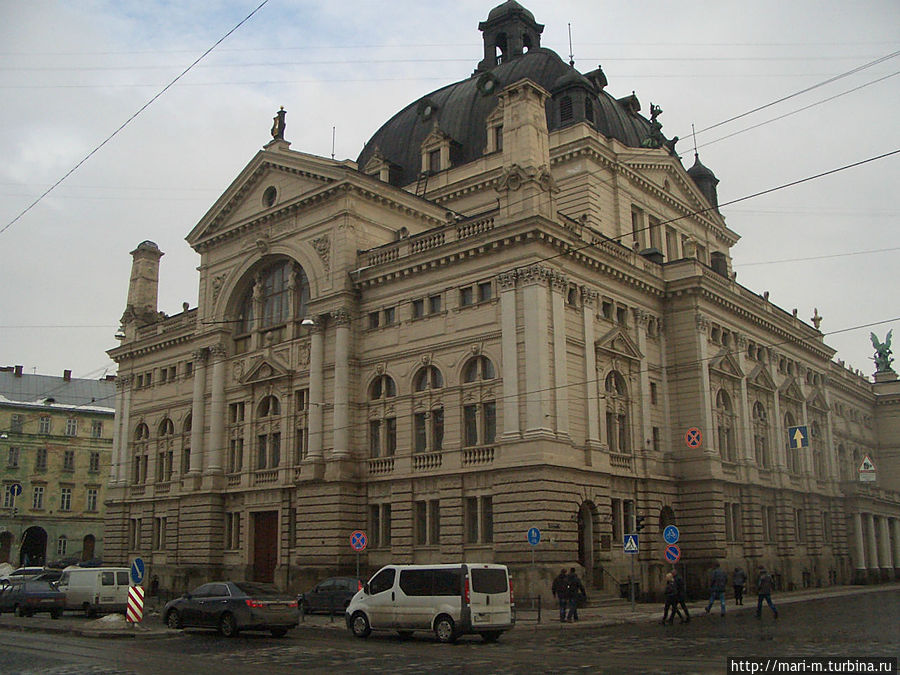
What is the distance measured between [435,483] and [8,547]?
62.0m

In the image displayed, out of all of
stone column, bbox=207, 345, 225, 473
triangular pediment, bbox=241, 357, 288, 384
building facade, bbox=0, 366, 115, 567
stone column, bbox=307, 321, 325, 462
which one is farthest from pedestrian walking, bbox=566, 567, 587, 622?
building facade, bbox=0, 366, 115, 567

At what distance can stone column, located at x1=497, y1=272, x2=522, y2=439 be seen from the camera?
38094 mm

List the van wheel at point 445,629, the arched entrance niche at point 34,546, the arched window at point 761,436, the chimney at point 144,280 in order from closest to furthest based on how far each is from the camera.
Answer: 1. the van wheel at point 445,629
2. the arched window at point 761,436
3. the chimney at point 144,280
4. the arched entrance niche at point 34,546

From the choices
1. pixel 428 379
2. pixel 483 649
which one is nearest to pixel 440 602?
pixel 483 649

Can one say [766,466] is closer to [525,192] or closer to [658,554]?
[658,554]

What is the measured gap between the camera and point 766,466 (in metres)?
53.2

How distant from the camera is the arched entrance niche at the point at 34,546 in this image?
8706 centimetres

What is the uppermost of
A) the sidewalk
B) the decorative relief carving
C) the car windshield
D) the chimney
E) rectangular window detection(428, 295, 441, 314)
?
the chimney

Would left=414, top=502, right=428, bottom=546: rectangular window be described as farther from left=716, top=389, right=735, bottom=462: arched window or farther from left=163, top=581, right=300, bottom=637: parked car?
left=716, top=389, right=735, bottom=462: arched window

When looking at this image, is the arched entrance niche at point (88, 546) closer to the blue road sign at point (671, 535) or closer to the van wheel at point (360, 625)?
the van wheel at point (360, 625)

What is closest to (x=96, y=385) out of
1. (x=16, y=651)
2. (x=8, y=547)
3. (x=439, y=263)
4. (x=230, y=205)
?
(x=8, y=547)

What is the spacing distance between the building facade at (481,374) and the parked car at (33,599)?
11760 millimetres

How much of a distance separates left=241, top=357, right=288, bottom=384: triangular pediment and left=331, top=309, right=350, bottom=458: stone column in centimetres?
463

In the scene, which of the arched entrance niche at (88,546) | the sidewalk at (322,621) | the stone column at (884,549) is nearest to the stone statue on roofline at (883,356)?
the stone column at (884,549)
